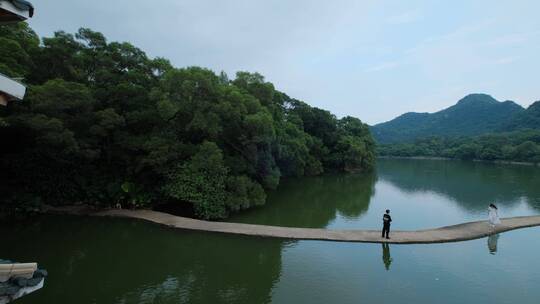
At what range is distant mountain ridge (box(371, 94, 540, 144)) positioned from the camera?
10536 centimetres

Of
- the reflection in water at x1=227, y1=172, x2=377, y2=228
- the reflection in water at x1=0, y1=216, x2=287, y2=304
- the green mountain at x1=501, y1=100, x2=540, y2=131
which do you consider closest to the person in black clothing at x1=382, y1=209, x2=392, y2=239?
the reflection in water at x1=0, y1=216, x2=287, y2=304

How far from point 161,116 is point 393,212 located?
13757 mm

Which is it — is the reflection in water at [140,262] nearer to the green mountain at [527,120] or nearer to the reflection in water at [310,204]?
the reflection in water at [310,204]

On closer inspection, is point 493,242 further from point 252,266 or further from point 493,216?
point 252,266

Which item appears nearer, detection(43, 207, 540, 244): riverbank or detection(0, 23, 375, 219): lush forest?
detection(43, 207, 540, 244): riverbank

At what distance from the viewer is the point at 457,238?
38.5ft

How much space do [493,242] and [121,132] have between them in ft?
53.5

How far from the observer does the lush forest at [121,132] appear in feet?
45.3

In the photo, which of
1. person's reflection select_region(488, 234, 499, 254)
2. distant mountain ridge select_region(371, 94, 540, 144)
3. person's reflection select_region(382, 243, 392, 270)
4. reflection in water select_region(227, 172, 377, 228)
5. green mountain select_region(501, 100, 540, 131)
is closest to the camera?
person's reflection select_region(382, 243, 392, 270)

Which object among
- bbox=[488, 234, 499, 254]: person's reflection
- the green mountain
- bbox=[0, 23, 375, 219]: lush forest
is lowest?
bbox=[488, 234, 499, 254]: person's reflection

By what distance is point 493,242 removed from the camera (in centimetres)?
1174

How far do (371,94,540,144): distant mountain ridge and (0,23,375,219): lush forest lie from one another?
350ft

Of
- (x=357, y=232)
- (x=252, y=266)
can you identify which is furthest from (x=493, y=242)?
(x=252, y=266)

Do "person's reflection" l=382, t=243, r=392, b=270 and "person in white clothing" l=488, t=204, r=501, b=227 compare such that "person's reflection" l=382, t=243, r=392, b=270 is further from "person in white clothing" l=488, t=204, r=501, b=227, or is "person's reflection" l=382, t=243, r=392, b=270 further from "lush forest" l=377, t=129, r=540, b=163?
"lush forest" l=377, t=129, r=540, b=163
